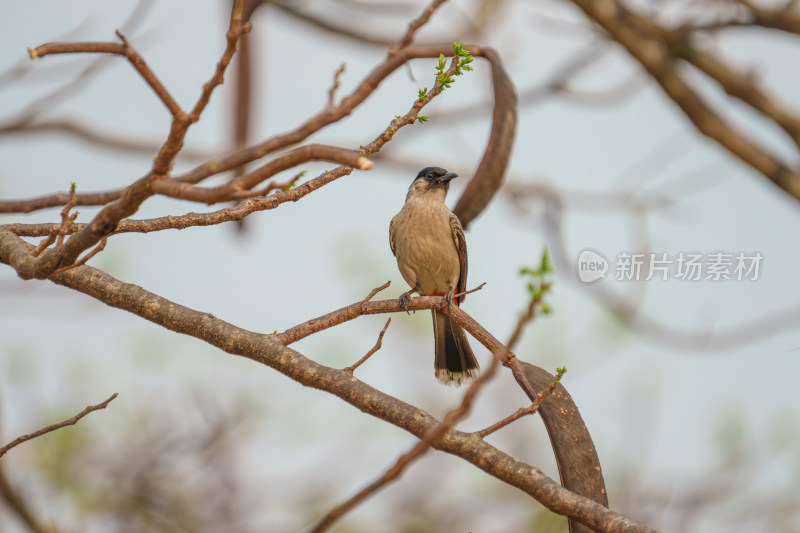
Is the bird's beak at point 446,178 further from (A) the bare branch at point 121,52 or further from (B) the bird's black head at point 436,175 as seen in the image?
(A) the bare branch at point 121,52

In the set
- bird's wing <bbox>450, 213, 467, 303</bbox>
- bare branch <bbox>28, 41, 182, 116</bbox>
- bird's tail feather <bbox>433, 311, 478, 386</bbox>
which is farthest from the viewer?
bird's wing <bbox>450, 213, 467, 303</bbox>

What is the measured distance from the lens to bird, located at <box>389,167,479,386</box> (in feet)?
18.3

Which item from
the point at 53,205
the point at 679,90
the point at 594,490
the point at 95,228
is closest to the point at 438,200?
the point at 679,90

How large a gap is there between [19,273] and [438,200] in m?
3.78

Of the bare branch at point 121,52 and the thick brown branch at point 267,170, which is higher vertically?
the bare branch at point 121,52

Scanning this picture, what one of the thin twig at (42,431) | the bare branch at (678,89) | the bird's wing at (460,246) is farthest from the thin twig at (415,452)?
the bare branch at (678,89)

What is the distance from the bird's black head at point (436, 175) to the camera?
239 inches

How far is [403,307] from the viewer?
3.21 meters

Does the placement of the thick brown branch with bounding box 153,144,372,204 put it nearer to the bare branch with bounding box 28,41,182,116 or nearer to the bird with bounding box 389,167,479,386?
the bare branch with bounding box 28,41,182,116

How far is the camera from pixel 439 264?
5648mm

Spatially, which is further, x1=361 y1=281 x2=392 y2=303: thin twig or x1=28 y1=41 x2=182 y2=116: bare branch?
x1=361 y1=281 x2=392 y2=303: thin twig

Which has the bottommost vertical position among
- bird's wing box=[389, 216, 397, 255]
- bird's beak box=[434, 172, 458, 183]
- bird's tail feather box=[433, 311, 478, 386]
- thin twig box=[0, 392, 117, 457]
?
thin twig box=[0, 392, 117, 457]

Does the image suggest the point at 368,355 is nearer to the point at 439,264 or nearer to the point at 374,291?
the point at 374,291

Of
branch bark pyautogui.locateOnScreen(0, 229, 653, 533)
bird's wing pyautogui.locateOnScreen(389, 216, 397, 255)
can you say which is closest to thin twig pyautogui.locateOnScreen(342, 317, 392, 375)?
branch bark pyautogui.locateOnScreen(0, 229, 653, 533)
